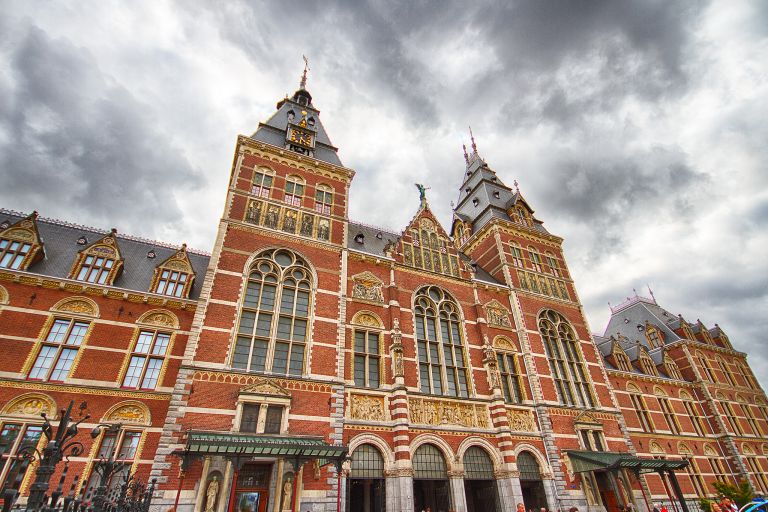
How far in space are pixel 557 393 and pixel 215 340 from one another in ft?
65.7

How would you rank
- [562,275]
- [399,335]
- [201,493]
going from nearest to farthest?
[201,493] → [399,335] → [562,275]

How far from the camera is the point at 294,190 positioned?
24.0 meters

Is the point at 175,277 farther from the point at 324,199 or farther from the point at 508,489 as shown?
the point at 508,489

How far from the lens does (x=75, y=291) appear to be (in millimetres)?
18844

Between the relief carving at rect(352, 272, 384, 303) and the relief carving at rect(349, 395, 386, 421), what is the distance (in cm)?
542

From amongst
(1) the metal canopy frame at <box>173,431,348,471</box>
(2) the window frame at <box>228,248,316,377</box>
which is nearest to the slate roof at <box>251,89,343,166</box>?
(2) the window frame at <box>228,248,316,377</box>

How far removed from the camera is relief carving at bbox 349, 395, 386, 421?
61.6ft

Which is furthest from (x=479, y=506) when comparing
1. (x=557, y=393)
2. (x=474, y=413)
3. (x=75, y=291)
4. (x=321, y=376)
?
(x=75, y=291)

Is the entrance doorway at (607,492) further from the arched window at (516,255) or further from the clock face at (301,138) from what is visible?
the clock face at (301,138)

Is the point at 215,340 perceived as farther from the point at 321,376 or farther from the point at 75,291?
the point at 75,291

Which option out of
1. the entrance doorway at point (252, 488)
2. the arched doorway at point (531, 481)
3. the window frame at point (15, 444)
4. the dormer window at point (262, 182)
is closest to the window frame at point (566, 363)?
the arched doorway at point (531, 481)

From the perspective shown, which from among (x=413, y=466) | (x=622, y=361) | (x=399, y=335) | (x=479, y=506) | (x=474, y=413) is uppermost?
(x=622, y=361)

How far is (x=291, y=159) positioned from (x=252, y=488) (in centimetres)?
1757

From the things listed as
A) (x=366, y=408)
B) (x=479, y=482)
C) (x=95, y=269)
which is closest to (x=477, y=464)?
(x=479, y=482)
